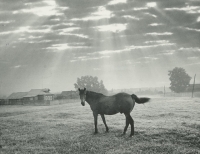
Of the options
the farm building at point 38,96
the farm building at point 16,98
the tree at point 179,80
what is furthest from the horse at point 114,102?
the tree at point 179,80

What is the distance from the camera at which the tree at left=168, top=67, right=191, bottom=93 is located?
106 m

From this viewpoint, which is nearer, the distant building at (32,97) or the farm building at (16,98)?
the distant building at (32,97)

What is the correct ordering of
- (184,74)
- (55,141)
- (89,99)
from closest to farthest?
(55,141), (89,99), (184,74)

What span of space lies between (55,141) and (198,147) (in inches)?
275

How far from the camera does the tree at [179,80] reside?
105875mm

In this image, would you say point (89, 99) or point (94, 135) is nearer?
point (94, 135)

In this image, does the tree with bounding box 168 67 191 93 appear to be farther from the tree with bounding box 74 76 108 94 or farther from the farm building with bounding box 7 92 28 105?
the farm building with bounding box 7 92 28 105

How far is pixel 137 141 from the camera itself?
1000cm

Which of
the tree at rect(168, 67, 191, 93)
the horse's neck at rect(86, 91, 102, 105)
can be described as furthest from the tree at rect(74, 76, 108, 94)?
the horse's neck at rect(86, 91, 102, 105)

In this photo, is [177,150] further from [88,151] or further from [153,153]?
[88,151]

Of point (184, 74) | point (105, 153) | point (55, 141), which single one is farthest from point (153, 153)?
point (184, 74)

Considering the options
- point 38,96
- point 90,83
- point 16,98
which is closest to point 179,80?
point 90,83

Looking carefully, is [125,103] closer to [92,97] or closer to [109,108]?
[109,108]

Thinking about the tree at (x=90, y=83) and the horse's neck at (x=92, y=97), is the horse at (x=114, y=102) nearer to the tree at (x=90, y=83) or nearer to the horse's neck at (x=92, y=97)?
the horse's neck at (x=92, y=97)
